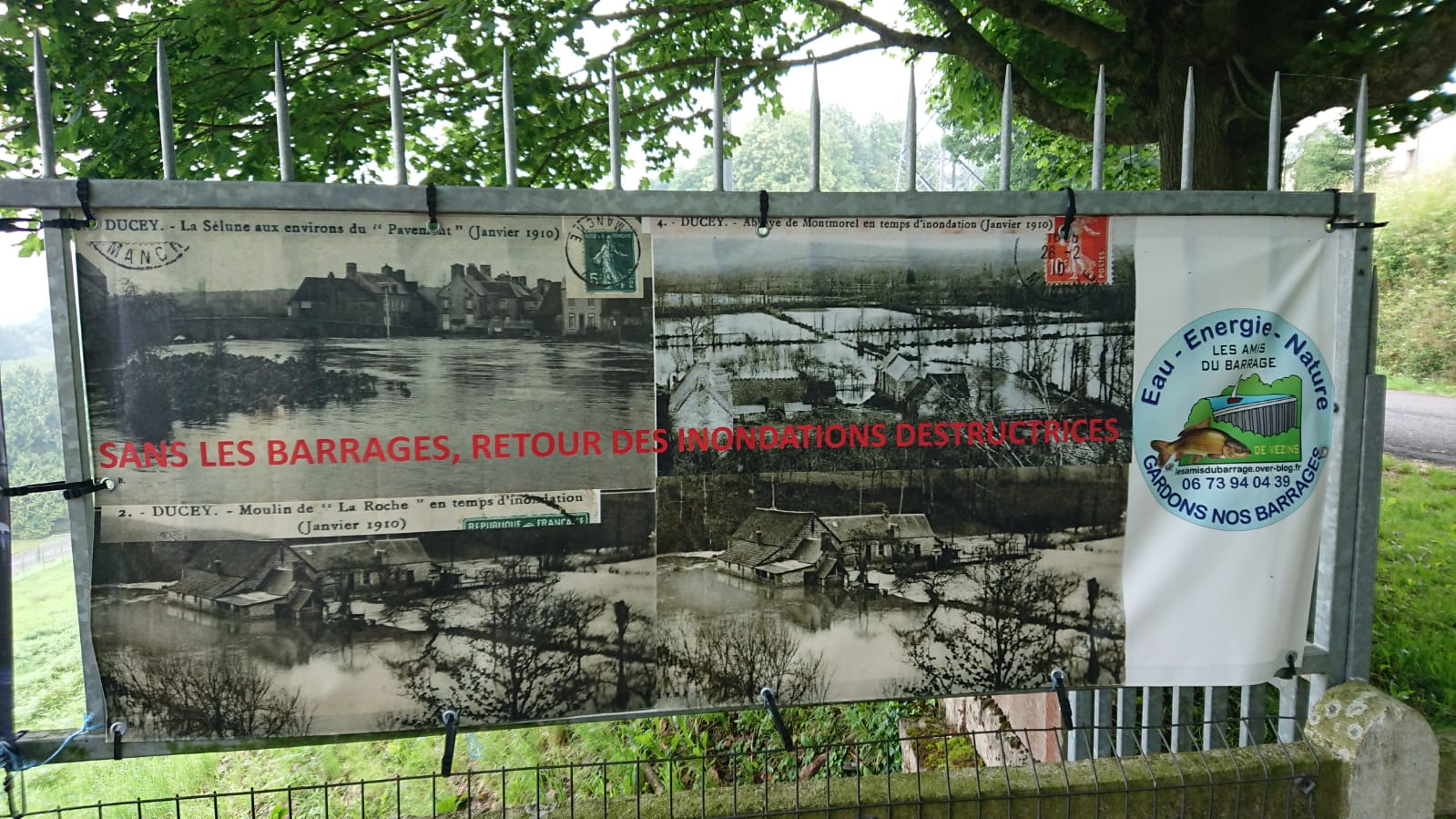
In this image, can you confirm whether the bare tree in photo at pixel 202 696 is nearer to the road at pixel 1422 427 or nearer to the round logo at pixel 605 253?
the round logo at pixel 605 253

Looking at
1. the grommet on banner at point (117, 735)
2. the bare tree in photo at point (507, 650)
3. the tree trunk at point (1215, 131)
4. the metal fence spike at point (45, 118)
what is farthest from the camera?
the tree trunk at point (1215, 131)

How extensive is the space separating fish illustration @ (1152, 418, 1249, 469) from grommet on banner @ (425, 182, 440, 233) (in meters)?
2.37

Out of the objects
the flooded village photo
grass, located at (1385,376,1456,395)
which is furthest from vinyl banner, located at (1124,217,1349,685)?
grass, located at (1385,376,1456,395)

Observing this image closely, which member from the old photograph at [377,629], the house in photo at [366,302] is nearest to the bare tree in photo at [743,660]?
the old photograph at [377,629]

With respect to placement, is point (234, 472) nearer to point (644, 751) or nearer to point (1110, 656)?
point (1110, 656)

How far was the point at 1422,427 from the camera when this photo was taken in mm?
10125

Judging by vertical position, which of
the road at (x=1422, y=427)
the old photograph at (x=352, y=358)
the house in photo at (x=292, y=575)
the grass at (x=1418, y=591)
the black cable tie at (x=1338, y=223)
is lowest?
the grass at (x=1418, y=591)

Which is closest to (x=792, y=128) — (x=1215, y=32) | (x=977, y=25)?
(x=977, y=25)

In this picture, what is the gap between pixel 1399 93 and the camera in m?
4.05

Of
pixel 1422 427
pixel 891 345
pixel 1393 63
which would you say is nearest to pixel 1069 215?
pixel 891 345

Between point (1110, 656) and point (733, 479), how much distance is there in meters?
1.43

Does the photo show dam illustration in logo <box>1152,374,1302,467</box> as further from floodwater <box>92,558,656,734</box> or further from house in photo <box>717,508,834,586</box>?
floodwater <box>92,558,656,734</box>

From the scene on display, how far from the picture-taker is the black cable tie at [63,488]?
2041mm

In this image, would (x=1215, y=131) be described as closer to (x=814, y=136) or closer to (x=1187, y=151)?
(x=1187, y=151)
